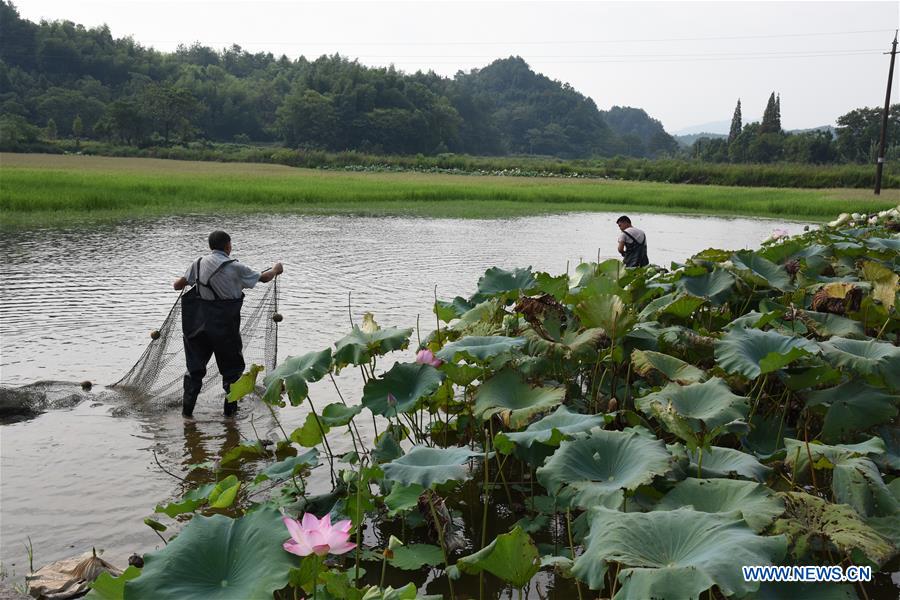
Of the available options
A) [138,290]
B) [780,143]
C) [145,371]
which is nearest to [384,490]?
[145,371]

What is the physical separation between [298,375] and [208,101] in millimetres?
92942

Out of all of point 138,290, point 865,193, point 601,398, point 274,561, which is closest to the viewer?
point 274,561

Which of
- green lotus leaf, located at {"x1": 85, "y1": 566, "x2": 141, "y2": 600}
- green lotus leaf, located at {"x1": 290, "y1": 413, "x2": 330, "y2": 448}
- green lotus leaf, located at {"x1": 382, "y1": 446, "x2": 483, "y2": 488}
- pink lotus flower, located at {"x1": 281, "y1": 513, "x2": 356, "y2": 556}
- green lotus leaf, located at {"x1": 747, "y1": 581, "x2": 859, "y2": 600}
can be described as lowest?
Answer: green lotus leaf, located at {"x1": 290, "y1": 413, "x2": 330, "y2": 448}

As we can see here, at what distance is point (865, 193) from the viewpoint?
31750 millimetres

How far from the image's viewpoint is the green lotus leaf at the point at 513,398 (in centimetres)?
314

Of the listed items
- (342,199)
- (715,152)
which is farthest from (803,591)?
(715,152)

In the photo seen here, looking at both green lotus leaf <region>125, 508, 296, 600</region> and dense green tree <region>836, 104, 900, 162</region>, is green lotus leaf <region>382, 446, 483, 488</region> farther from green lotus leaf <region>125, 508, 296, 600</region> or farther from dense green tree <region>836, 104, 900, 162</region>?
dense green tree <region>836, 104, 900, 162</region>

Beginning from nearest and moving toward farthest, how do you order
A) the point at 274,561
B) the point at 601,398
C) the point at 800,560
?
the point at 274,561 → the point at 800,560 → the point at 601,398

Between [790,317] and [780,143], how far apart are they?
2755 inches

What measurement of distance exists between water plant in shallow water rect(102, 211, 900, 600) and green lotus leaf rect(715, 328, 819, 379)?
1cm

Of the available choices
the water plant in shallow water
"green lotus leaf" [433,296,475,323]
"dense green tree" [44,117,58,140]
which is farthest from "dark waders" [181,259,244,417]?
"dense green tree" [44,117,58,140]

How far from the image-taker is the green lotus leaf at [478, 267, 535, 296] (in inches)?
180

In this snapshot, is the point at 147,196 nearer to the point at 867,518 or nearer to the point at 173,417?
the point at 173,417

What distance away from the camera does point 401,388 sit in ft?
11.4
